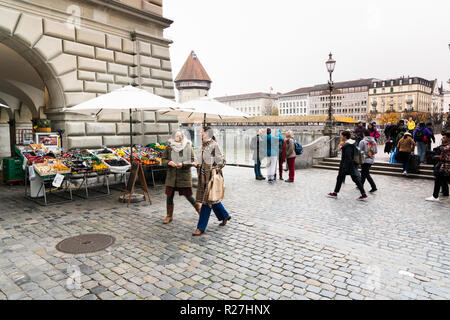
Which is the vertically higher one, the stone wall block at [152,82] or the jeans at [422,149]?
→ the stone wall block at [152,82]

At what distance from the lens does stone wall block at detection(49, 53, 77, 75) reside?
9.48 m

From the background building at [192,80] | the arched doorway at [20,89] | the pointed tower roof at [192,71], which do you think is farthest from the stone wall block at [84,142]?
the pointed tower roof at [192,71]

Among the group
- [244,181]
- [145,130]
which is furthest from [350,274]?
[145,130]

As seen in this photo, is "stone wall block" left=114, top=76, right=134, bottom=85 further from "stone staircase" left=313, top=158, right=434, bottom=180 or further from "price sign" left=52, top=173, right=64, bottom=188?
"stone staircase" left=313, top=158, right=434, bottom=180

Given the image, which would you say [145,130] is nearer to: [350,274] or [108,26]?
[108,26]

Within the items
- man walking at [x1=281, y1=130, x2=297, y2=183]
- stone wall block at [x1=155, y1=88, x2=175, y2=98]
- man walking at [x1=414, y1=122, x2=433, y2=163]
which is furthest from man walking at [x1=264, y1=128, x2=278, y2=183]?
man walking at [x1=414, y1=122, x2=433, y2=163]

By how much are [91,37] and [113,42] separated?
31.2 inches

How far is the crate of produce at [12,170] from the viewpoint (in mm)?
10492

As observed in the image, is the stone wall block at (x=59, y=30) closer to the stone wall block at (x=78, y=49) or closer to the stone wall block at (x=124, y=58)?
the stone wall block at (x=78, y=49)

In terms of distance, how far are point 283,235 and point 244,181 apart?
5955 millimetres

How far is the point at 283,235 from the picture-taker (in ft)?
19.0

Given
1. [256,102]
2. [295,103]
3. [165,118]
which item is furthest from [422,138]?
[256,102]

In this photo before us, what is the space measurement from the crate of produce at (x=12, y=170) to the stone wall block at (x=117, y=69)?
425cm
